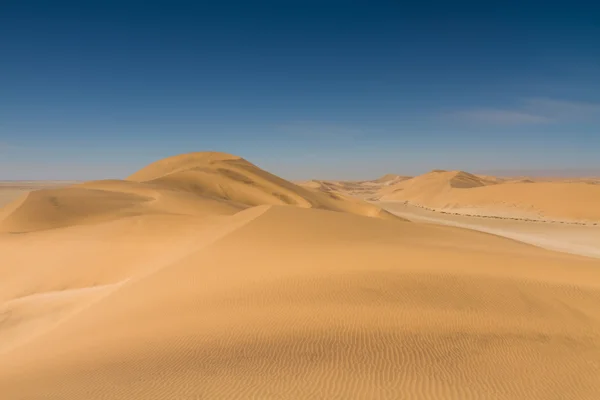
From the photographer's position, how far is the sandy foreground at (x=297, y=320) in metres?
5.61

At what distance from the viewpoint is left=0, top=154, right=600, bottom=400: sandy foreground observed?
5.61 metres

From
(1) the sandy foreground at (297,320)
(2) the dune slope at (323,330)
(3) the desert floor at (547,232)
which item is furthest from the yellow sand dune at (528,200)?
(2) the dune slope at (323,330)

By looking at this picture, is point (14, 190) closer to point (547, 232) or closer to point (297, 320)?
point (547, 232)

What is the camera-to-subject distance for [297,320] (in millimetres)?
7609

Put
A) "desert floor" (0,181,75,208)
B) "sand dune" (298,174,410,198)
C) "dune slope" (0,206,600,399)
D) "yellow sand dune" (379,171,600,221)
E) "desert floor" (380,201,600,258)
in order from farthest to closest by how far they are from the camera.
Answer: "sand dune" (298,174,410,198)
"desert floor" (0,181,75,208)
"yellow sand dune" (379,171,600,221)
"desert floor" (380,201,600,258)
"dune slope" (0,206,600,399)

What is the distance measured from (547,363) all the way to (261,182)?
1663 inches

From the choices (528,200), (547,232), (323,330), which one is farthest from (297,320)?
(528,200)

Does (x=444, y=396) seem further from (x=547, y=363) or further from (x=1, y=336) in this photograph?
(x=1, y=336)

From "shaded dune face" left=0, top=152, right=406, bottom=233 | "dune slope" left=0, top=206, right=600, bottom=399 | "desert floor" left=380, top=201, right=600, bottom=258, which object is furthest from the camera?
"desert floor" left=380, top=201, right=600, bottom=258

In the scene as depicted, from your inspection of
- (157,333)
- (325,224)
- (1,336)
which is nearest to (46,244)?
(1,336)

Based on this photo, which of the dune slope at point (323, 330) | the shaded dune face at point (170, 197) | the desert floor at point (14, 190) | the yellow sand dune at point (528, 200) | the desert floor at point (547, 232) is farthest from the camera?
the desert floor at point (14, 190)

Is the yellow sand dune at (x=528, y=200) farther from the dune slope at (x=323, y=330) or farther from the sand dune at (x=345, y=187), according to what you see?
the dune slope at (x=323, y=330)

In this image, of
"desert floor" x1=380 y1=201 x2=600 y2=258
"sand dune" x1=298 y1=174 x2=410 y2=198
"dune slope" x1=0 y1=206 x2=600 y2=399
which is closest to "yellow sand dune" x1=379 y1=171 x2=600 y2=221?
"desert floor" x1=380 y1=201 x2=600 y2=258

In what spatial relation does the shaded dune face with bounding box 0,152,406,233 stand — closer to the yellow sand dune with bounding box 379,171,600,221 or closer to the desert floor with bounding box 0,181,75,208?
the yellow sand dune with bounding box 379,171,600,221
